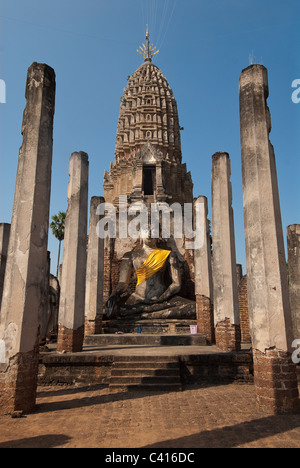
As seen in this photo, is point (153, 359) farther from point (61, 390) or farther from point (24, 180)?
point (24, 180)

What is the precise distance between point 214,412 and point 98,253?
27.7 ft

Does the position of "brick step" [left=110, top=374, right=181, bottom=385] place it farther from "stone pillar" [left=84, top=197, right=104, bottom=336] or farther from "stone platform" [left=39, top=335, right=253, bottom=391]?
"stone pillar" [left=84, top=197, right=104, bottom=336]

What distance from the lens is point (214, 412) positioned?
5406 millimetres

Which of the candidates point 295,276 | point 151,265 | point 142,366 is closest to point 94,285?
point 151,265

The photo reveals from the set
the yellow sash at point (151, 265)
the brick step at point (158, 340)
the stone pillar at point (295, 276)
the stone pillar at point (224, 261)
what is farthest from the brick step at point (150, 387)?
the yellow sash at point (151, 265)

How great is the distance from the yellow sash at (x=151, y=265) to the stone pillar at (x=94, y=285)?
Answer: 4159mm

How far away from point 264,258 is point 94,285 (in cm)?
800

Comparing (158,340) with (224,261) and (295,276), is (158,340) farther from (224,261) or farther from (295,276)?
(295,276)

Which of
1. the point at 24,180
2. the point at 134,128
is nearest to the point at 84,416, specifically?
the point at 24,180

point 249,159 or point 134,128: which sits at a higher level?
point 134,128

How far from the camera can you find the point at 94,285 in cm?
1265

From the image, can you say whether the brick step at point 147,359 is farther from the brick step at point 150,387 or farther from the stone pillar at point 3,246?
the stone pillar at point 3,246
